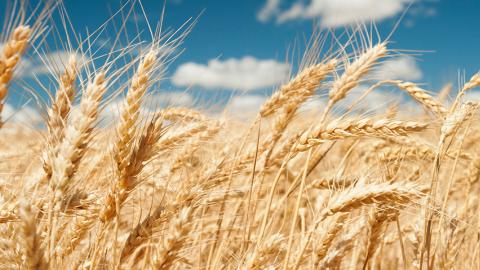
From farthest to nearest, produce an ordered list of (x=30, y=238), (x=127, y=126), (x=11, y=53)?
(x=127, y=126) < (x=11, y=53) < (x=30, y=238)

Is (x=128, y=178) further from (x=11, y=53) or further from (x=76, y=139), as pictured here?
(x=11, y=53)

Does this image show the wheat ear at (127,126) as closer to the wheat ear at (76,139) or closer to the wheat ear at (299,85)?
the wheat ear at (76,139)

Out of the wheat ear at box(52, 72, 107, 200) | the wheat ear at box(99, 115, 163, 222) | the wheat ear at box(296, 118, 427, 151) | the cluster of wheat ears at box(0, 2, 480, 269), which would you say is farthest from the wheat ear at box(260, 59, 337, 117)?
the wheat ear at box(52, 72, 107, 200)

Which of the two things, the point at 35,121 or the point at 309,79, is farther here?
the point at 309,79

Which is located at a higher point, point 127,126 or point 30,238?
point 127,126

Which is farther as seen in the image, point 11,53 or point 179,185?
point 179,185

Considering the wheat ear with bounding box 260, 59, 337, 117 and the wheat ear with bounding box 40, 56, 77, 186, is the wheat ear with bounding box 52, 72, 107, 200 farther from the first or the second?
the wheat ear with bounding box 260, 59, 337, 117

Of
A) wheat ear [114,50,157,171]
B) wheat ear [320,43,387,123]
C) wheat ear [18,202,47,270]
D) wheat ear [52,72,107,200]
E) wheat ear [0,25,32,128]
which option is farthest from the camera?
wheat ear [320,43,387,123]

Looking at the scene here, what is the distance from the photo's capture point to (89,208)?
1.69m

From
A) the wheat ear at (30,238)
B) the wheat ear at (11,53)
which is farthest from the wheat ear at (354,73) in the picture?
the wheat ear at (30,238)

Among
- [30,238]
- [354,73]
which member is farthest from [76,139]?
[354,73]

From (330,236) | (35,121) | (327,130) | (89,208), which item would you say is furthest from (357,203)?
(35,121)

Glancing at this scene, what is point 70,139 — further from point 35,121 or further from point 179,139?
point 179,139

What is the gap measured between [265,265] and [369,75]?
1255 mm
